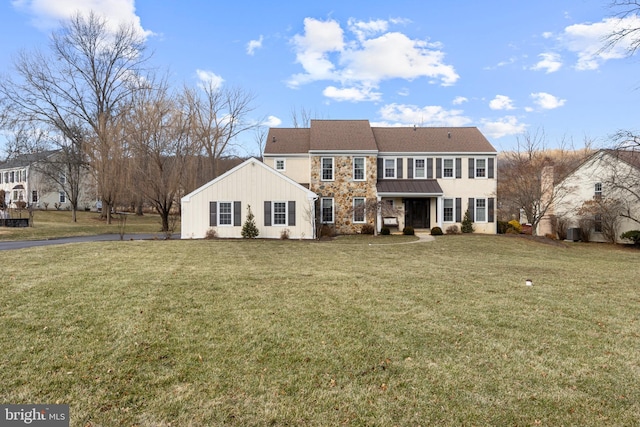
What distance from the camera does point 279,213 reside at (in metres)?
21.2

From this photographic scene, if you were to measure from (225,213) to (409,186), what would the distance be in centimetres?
1209

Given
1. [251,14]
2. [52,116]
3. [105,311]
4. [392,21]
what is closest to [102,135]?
[52,116]

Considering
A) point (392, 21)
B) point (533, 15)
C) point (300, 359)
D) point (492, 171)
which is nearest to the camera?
point (300, 359)

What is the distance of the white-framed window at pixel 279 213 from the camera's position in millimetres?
21172

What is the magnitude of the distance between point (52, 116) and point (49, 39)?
6.70 meters

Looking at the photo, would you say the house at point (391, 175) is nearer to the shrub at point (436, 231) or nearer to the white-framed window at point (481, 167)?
the white-framed window at point (481, 167)

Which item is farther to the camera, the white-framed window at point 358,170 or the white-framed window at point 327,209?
the white-framed window at point 358,170

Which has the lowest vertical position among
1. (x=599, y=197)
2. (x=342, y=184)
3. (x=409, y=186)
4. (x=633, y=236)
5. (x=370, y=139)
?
(x=633, y=236)

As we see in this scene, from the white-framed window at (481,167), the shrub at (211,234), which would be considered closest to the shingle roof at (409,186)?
the white-framed window at (481,167)

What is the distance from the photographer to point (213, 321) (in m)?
5.71

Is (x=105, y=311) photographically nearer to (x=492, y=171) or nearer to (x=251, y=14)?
(x=251, y=14)

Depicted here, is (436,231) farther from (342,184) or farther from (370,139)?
(370,139)

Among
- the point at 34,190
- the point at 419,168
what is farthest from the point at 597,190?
the point at 34,190

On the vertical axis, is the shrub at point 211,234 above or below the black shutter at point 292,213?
below
